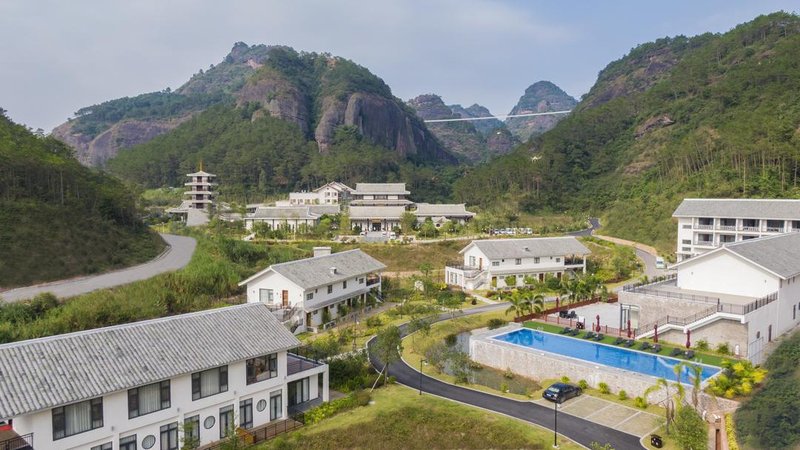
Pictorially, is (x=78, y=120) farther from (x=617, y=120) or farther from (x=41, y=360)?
(x=41, y=360)

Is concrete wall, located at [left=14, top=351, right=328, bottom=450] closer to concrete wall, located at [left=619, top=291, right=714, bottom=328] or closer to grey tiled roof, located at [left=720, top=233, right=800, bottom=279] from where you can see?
concrete wall, located at [left=619, top=291, right=714, bottom=328]

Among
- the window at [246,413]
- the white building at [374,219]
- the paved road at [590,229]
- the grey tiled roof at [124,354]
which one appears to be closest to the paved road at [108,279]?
the grey tiled roof at [124,354]

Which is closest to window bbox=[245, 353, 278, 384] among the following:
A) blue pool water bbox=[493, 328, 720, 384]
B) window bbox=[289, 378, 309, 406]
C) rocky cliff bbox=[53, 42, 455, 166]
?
window bbox=[289, 378, 309, 406]

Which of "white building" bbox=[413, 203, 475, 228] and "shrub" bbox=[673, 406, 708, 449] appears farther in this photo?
"white building" bbox=[413, 203, 475, 228]

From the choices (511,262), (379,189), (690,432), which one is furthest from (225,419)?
(379,189)

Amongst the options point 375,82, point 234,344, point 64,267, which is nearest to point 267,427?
point 234,344

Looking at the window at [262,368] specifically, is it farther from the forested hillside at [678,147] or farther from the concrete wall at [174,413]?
the forested hillside at [678,147]

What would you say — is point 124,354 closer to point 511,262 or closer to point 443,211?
point 511,262
